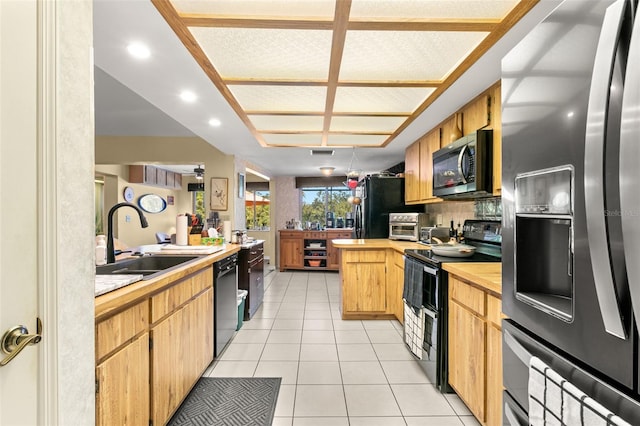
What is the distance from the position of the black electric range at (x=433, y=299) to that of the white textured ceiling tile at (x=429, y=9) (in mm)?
1480

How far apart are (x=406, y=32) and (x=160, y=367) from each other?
2178 millimetres

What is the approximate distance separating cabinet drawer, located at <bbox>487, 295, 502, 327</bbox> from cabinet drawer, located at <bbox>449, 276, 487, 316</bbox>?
0.04 metres

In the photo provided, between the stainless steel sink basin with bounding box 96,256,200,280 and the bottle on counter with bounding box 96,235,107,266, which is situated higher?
the bottle on counter with bounding box 96,235,107,266

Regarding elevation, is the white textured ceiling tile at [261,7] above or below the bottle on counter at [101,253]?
above

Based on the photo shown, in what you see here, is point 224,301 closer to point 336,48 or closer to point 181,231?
point 181,231

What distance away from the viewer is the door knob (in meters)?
0.70

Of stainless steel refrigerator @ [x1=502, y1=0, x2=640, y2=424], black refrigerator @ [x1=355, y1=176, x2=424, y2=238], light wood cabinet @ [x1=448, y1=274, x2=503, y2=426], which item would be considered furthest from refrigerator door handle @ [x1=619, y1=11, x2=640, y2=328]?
black refrigerator @ [x1=355, y1=176, x2=424, y2=238]

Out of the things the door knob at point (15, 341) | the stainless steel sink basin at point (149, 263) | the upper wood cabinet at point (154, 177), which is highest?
the upper wood cabinet at point (154, 177)

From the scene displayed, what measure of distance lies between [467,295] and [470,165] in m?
1.05

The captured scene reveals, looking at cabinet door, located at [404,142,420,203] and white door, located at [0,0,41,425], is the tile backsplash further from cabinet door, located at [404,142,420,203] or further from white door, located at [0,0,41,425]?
white door, located at [0,0,41,425]

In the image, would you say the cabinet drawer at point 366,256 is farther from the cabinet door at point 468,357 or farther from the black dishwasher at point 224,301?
the cabinet door at point 468,357

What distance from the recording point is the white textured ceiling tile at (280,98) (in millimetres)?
2273

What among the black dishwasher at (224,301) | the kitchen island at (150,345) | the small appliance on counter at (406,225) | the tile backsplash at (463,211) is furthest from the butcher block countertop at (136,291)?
the small appliance on counter at (406,225)

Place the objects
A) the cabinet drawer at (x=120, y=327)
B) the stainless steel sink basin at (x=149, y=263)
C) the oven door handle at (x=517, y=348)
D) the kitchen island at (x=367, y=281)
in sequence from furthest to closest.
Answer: the kitchen island at (x=367, y=281)
the stainless steel sink basin at (x=149, y=263)
the cabinet drawer at (x=120, y=327)
the oven door handle at (x=517, y=348)
